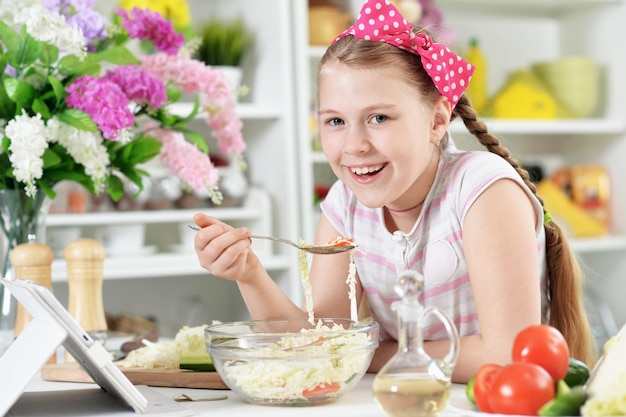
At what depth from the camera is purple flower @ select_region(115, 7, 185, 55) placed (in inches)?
68.9

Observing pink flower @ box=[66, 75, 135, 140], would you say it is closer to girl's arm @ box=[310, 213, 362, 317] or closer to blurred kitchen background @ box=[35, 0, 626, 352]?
girl's arm @ box=[310, 213, 362, 317]

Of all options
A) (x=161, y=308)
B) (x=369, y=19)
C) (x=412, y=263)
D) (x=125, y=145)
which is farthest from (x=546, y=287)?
(x=161, y=308)

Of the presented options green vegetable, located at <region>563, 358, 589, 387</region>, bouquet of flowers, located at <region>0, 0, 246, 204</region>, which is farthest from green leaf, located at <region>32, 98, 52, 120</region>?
green vegetable, located at <region>563, 358, 589, 387</region>

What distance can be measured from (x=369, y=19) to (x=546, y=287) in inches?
21.7

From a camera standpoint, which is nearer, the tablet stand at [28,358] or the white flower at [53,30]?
the tablet stand at [28,358]

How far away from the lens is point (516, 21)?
3.69 metres

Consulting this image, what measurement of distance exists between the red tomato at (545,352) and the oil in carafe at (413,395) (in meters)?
0.09

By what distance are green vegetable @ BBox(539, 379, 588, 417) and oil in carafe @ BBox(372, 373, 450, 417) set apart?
0.32 ft

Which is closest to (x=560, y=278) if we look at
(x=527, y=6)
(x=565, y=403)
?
(x=565, y=403)

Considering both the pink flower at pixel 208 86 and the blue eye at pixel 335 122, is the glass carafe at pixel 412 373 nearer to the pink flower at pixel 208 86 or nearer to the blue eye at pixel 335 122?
the blue eye at pixel 335 122

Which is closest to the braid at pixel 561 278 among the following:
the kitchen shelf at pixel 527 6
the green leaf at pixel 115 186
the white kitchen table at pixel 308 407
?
the white kitchen table at pixel 308 407

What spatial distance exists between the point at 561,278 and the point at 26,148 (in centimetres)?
89

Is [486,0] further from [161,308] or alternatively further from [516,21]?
[161,308]

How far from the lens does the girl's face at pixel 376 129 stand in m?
1.39
